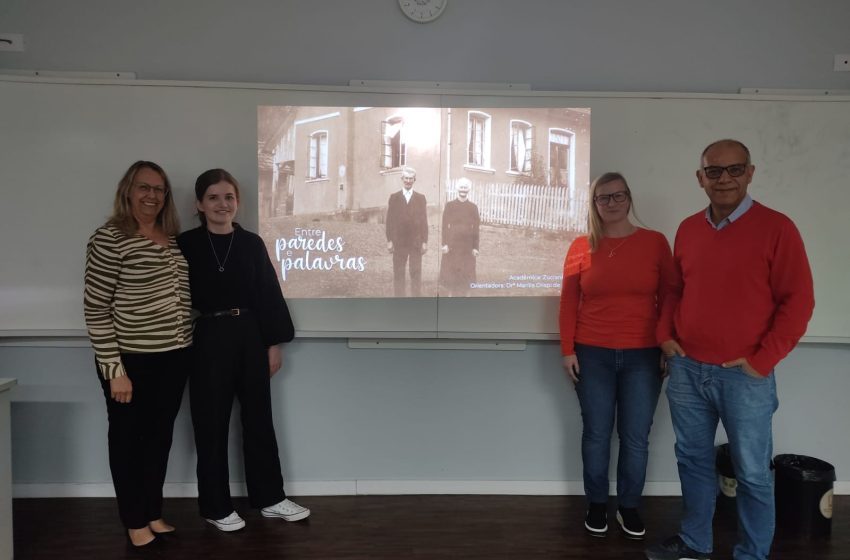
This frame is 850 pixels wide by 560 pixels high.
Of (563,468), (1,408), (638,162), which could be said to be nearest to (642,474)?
(563,468)

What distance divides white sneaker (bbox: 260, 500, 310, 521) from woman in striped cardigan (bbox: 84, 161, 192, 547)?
486 millimetres

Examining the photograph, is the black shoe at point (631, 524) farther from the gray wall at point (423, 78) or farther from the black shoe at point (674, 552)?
the gray wall at point (423, 78)

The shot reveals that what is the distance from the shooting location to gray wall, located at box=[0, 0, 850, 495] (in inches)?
103

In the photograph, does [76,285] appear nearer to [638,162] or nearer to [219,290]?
[219,290]

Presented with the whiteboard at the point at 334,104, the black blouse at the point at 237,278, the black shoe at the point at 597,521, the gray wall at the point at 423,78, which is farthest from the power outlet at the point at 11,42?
the black shoe at the point at 597,521

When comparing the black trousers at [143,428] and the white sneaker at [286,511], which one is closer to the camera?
the black trousers at [143,428]

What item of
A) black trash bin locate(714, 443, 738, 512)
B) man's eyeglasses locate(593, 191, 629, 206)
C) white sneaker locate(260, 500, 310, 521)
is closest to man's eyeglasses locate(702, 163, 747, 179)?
man's eyeglasses locate(593, 191, 629, 206)

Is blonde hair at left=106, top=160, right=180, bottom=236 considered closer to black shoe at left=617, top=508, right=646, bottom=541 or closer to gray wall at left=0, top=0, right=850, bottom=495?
gray wall at left=0, top=0, right=850, bottom=495

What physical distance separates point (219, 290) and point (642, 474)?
199cm

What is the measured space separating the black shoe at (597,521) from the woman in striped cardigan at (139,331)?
1.87 metres

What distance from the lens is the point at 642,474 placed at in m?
2.28

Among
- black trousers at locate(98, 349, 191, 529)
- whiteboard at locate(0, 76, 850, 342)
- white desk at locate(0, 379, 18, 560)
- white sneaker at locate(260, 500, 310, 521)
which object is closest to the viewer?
white desk at locate(0, 379, 18, 560)

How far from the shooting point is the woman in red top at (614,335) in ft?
7.16

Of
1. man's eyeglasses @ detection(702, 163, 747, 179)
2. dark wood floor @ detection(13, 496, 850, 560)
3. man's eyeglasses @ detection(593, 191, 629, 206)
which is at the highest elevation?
man's eyeglasses @ detection(702, 163, 747, 179)
